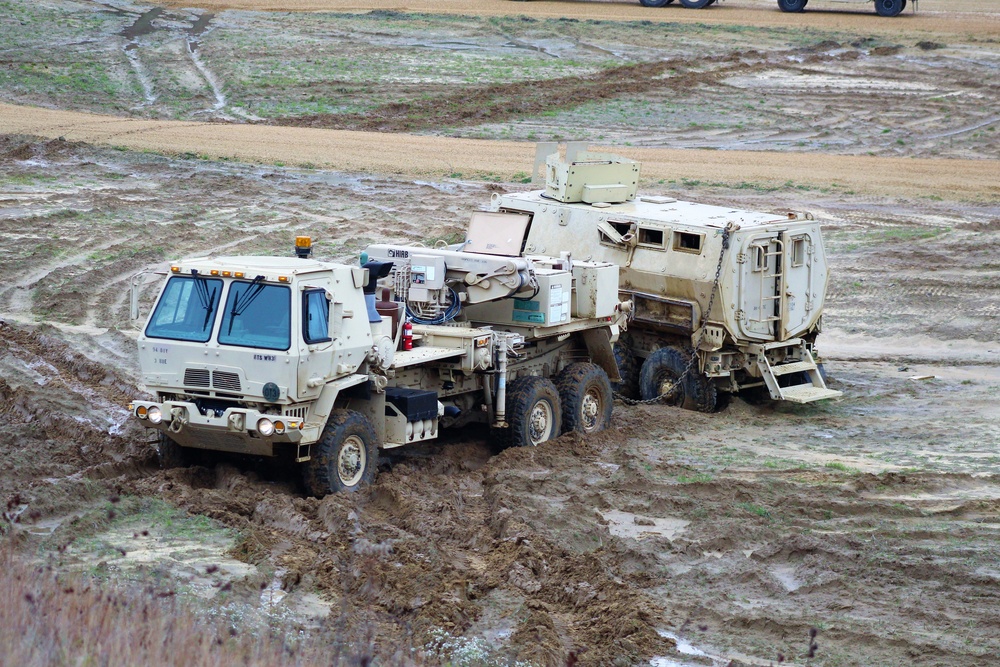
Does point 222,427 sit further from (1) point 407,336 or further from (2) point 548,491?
(2) point 548,491

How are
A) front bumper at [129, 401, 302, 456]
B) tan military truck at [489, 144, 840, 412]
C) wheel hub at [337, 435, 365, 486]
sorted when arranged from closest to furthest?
1. front bumper at [129, 401, 302, 456]
2. wheel hub at [337, 435, 365, 486]
3. tan military truck at [489, 144, 840, 412]

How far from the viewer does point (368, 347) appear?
1213 cm

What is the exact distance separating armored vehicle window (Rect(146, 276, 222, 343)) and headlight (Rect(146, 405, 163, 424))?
607 mm

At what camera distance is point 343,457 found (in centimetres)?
1196

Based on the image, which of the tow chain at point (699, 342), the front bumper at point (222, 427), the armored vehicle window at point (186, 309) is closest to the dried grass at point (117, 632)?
the front bumper at point (222, 427)

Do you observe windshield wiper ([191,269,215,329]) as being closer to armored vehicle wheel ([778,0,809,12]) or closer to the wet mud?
the wet mud

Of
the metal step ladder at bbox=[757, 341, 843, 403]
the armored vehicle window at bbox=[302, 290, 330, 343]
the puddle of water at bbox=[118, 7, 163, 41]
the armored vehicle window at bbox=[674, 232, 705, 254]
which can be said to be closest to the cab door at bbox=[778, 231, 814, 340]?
the metal step ladder at bbox=[757, 341, 843, 403]

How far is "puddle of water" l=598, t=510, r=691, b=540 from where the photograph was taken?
11719mm

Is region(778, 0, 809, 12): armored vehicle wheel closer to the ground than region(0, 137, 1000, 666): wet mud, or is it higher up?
higher up

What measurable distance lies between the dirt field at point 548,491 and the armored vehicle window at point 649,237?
2.15m

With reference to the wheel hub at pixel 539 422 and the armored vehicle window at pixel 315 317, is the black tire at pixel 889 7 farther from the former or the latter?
the armored vehicle window at pixel 315 317

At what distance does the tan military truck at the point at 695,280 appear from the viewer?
16.9m

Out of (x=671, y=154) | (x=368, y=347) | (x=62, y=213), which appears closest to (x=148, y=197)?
(x=62, y=213)

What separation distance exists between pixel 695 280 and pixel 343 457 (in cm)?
632
